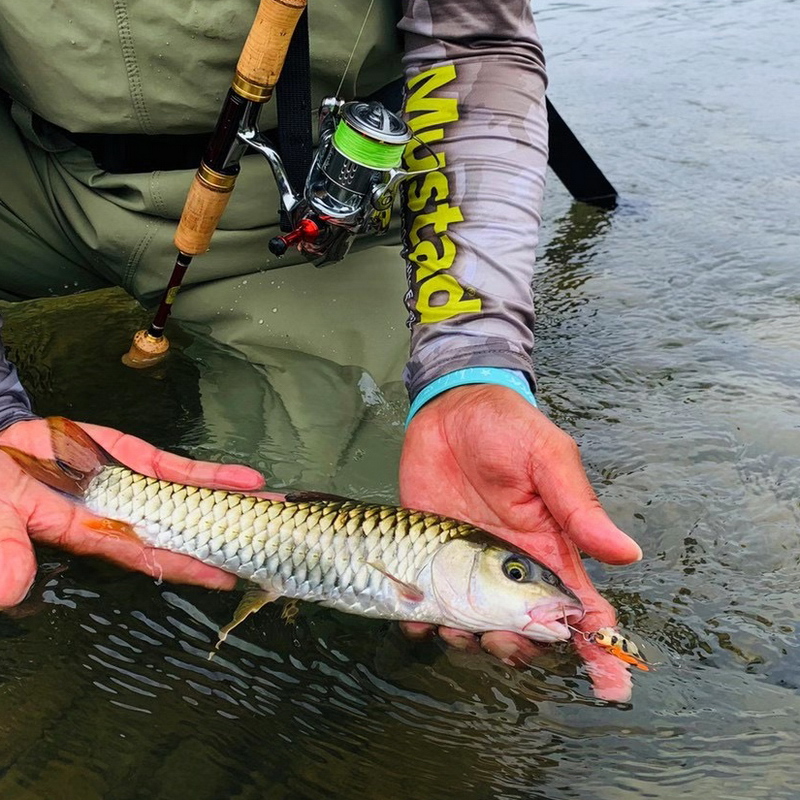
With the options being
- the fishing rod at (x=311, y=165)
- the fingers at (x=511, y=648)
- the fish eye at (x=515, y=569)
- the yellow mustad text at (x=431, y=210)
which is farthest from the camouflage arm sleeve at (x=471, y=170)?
the fingers at (x=511, y=648)

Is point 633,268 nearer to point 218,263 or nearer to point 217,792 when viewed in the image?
point 218,263

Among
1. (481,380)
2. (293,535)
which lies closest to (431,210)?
(481,380)

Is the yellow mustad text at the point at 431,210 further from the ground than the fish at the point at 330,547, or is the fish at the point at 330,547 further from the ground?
the yellow mustad text at the point at 431,210

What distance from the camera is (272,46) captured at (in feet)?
8.09

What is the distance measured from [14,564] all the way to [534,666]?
3.79 ft

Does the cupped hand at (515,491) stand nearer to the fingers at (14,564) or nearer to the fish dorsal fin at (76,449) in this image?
the fish dorsal fin at (76,449)

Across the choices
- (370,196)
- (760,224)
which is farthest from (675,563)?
(760,224)

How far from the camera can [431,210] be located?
2.80m

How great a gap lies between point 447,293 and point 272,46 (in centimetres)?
75

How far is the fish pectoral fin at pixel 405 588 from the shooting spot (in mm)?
2240

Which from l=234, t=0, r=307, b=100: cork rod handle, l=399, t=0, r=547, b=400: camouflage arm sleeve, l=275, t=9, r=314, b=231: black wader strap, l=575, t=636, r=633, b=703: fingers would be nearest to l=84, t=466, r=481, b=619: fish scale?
l=575, t=636, r=633, b=703: fingers

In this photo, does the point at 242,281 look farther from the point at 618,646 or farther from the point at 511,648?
the point at 618,646

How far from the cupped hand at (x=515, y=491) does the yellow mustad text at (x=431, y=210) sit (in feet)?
→ 0.99

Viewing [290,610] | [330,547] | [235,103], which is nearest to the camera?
[330,547]
